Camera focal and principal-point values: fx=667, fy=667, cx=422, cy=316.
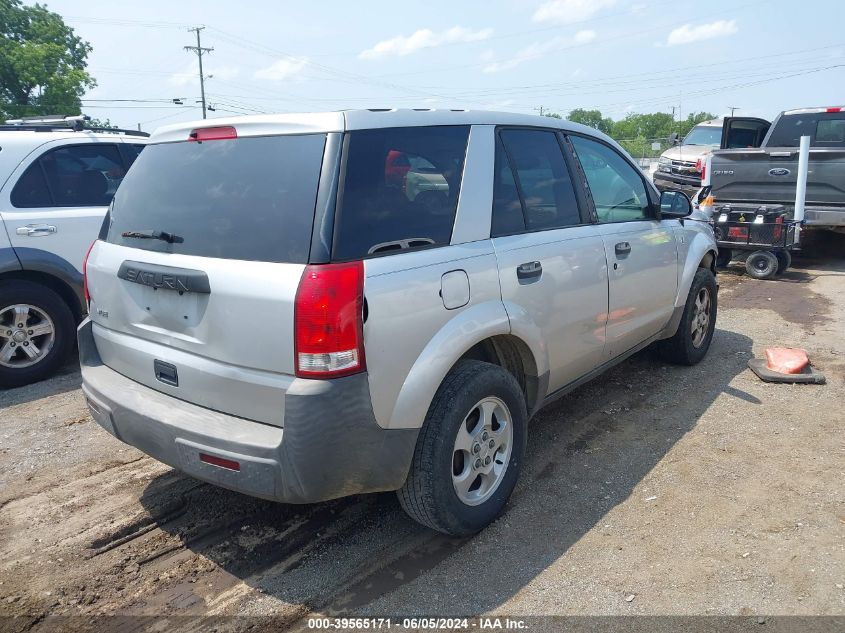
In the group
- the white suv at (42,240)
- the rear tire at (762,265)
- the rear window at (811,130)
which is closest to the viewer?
the white suv at (42,240)

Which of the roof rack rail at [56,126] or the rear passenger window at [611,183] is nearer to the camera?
the rear passenger window at [611,183]

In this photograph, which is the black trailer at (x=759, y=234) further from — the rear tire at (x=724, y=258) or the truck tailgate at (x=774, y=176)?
the rear tire at (x=724, y=258)

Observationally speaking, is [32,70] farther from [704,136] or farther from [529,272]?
[529,272]

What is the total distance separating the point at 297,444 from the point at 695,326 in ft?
13.4

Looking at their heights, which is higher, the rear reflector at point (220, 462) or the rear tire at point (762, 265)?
the rear reflector at point (220, 462)

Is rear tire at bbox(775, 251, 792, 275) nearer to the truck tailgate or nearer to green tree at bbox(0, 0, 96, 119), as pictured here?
the truck tailgate

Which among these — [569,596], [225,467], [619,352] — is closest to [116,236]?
[225,467]

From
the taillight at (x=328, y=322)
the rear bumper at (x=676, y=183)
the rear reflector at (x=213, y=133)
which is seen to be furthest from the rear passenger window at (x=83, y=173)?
the rear bumper at (x=676, y=183)

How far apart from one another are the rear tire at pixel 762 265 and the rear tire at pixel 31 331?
8797 mm

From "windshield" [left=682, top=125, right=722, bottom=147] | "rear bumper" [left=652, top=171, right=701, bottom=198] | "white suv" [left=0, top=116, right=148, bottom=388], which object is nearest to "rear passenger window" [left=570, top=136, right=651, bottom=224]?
"white suv" [left=0, top=116, right=148, bottom=388]

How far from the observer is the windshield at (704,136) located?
17.8 metres

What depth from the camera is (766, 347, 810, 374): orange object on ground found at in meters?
5.33

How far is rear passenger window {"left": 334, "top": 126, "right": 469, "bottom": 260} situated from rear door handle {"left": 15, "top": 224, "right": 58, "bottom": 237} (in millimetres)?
3781

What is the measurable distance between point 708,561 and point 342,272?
6.82ft
